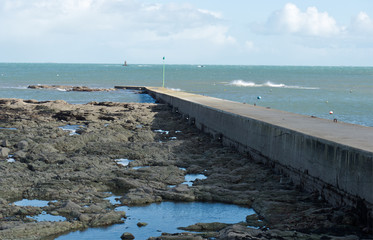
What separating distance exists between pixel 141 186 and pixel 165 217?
1797 millimetres

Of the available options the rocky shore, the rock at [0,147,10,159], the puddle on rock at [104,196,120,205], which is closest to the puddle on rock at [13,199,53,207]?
the rocky shore

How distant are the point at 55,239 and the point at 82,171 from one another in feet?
13.9

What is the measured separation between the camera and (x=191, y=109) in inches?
980

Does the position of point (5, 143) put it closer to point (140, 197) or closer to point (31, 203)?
point (31, 203)

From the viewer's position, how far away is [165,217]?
32.7 feet

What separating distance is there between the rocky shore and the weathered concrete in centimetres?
27

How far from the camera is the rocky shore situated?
8805 millimetres

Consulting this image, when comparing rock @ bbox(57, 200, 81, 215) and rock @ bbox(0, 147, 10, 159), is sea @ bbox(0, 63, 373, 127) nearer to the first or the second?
rock @ bbox(0, 147, 10, 159)

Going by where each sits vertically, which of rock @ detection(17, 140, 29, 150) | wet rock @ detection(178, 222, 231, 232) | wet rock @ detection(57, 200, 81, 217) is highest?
rock @ detection(17, 140, 29, 150)

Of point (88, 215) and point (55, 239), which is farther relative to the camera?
point (88, 215)

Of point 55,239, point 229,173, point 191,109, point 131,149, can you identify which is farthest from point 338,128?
point 191,109

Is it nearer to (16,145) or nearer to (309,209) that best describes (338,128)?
(309,209)

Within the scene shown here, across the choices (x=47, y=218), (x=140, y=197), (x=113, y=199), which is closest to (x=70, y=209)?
(x=47, y=218)

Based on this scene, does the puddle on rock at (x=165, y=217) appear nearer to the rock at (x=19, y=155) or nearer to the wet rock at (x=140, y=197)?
the wet rock at (x=140, y=197)
